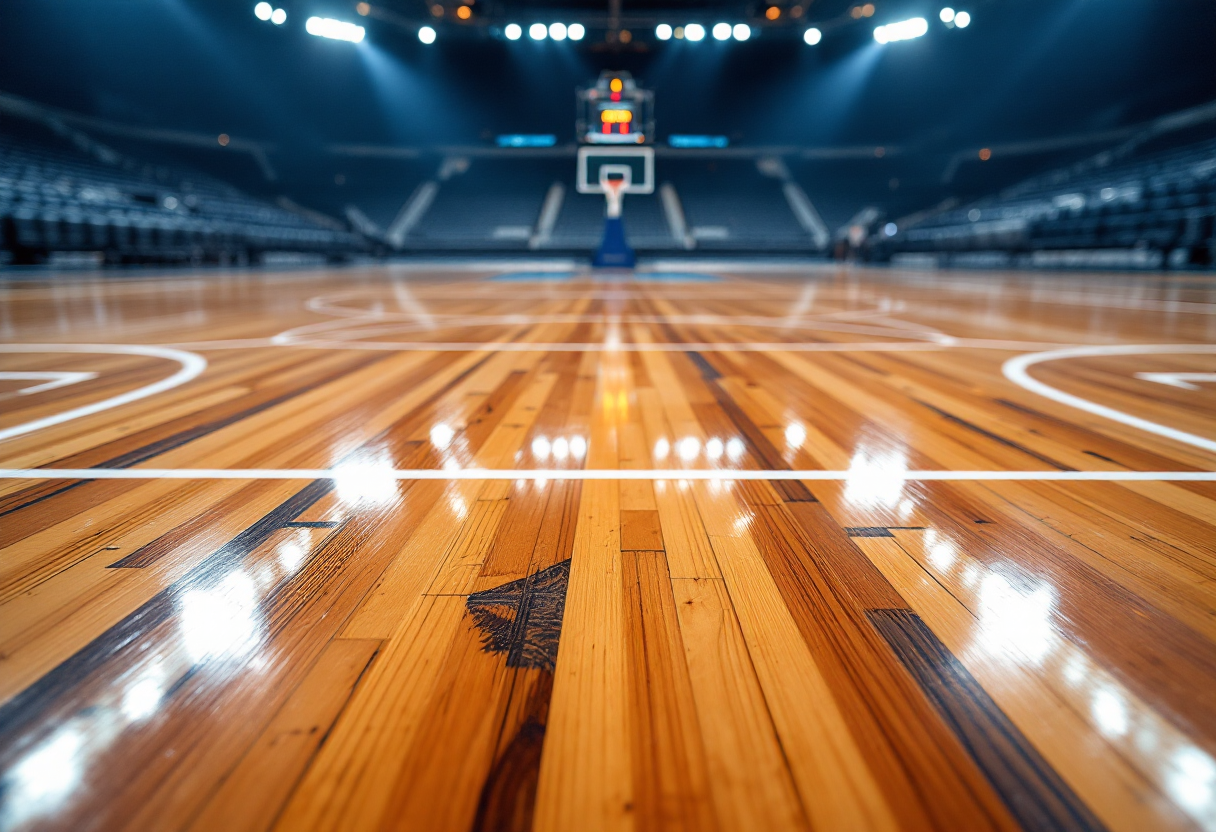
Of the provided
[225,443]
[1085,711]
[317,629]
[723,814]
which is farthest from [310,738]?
[225,443]

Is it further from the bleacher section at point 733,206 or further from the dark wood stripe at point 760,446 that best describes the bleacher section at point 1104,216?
the dark wood stripe at point 760,446

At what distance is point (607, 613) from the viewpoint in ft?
1.60

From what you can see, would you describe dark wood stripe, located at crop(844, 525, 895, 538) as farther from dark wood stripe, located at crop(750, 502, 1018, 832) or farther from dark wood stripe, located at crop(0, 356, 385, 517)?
dark wood stripe, located at crop(0, 356, 385, 517)

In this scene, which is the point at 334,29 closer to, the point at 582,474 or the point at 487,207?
the point at 487,207

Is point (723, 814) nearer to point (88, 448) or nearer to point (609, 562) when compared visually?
point (609, 562)

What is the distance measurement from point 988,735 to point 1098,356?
1.71 metres

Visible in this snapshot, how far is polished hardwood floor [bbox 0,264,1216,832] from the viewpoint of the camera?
33 cm

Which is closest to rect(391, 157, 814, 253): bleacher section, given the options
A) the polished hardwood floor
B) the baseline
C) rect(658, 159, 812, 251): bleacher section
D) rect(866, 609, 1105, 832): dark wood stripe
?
rect(658, 159, 812, 251): bleacher section

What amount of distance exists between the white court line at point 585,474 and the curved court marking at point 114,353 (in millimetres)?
255

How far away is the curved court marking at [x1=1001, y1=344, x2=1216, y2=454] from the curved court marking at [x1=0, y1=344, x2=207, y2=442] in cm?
169

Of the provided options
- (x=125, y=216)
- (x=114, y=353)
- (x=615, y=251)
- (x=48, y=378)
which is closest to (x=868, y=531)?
(x=48, y=378)

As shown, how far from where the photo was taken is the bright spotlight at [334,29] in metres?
12.3

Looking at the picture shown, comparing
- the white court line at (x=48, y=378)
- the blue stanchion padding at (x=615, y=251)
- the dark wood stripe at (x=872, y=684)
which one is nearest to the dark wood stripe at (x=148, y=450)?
the white court line at (x=48, y=378)

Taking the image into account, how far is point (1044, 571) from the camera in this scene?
0.55m
